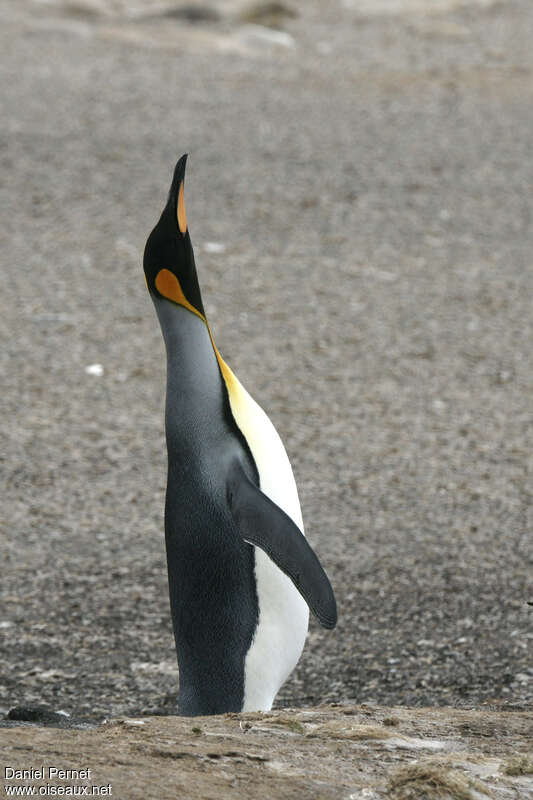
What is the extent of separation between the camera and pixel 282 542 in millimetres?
2904

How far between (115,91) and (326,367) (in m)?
5.87

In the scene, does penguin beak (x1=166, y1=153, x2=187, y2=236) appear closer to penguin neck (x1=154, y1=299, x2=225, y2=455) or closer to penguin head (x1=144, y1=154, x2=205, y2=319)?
penguin head (x1=144, y1=154, x2=205, y2=319)

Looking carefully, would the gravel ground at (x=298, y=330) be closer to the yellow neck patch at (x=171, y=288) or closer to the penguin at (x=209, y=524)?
the penguin at (x=209, y=524)

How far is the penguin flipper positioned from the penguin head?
0.48 meters

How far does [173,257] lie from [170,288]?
0.08 meters

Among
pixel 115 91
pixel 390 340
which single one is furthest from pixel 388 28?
pixel 390 340

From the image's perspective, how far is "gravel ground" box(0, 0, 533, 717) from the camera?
13.1 ft

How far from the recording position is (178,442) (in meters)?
3.08

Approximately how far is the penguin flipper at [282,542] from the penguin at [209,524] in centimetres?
4

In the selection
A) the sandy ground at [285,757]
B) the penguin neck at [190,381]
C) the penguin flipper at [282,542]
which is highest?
the penguin neck at [190,381]

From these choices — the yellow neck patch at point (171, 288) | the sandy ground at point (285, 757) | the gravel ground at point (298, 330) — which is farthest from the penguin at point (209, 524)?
the gravel ground at point (298, 330)

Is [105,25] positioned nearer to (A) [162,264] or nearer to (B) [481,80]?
(B) [481,80]

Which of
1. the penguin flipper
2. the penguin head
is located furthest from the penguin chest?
the penguin head

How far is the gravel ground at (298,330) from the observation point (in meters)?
4.01
